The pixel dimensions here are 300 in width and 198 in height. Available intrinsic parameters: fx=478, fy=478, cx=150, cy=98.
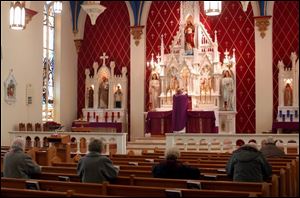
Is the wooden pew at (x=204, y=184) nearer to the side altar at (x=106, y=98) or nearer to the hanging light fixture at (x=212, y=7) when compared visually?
the hanging light fixture at (x=212, y=7)

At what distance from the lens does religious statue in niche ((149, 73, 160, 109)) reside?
17.7 meters

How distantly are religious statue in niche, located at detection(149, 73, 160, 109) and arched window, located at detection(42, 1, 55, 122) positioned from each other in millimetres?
3731

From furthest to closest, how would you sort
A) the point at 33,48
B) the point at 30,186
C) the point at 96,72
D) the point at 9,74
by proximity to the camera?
the point at 96,72, the point at 33,48, the point at 9,74, the point at 30,186

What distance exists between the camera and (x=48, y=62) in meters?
17.8

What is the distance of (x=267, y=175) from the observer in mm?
5383

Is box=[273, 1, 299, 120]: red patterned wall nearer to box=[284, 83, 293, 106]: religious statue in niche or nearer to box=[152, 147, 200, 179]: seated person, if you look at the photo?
box=[284, 83, 293, 106]: religious statue in niche

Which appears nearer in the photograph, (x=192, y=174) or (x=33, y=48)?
(x=192, y=174)

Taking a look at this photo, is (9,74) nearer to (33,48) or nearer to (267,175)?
(33,48)

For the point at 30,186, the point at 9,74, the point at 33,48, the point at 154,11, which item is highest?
the point at 154,11

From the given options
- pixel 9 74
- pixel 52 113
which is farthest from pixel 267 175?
pixel 52 113

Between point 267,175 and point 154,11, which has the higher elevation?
point 154,11

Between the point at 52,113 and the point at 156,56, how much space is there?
448cm

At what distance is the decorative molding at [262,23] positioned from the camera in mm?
16578

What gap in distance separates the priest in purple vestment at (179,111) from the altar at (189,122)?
0.67 ft
